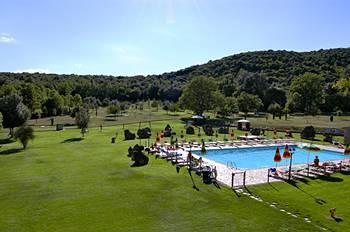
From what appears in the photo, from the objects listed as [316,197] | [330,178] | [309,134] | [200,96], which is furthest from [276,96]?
[316,197]

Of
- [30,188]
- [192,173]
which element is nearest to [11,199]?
[30,188]

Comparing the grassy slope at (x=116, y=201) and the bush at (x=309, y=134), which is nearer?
the grassy slope at (x=116, y=201)

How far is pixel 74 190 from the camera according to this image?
736 inches

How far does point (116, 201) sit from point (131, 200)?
781 millimetres

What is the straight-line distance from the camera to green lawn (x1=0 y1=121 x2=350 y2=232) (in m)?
14.0

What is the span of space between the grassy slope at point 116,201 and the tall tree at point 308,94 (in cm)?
5799

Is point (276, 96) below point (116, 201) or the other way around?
the other way around

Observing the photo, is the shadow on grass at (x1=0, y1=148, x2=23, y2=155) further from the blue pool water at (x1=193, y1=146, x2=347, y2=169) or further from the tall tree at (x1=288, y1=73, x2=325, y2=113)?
the tall tree at (x1=288, y1=73, x2=325, y2=113)

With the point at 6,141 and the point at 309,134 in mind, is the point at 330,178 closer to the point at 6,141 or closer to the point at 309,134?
the point at 309,134

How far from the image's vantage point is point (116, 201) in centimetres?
1686

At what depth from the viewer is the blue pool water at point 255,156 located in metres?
30.3

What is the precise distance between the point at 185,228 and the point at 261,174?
453 inches

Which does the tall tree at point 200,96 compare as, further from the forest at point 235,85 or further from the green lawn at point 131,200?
the green lawn at point 131,200

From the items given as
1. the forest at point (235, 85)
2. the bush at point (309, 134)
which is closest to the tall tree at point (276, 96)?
the forest at point (235, 85)
